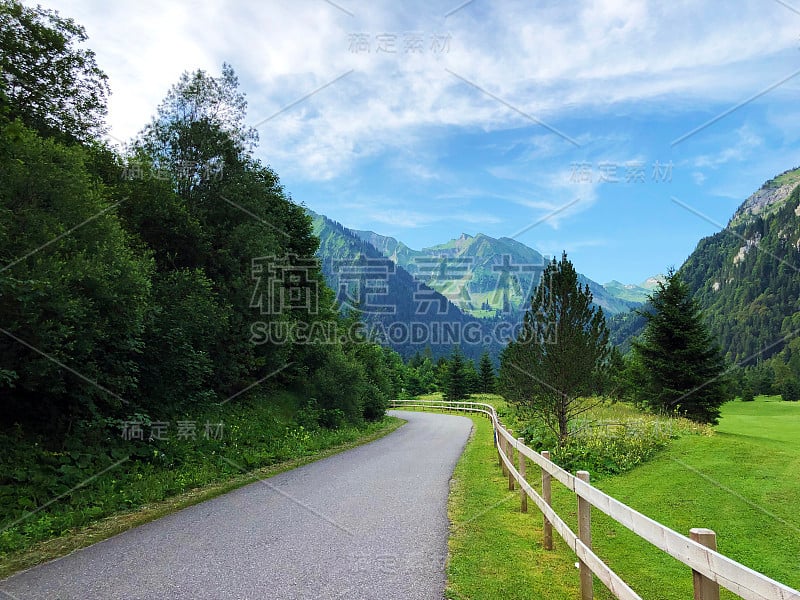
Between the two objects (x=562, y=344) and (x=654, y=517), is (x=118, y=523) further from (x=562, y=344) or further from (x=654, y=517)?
(x=562, y=344)

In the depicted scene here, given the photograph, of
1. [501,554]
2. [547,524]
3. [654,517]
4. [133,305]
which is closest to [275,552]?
[501,554]

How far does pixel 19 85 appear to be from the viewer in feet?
48.5

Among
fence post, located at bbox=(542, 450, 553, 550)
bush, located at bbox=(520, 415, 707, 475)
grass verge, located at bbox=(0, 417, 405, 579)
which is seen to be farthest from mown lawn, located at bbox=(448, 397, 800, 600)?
grass verge, located at bbox=(0, 417, 405, 579)

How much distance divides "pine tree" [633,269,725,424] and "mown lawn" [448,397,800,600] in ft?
39.2

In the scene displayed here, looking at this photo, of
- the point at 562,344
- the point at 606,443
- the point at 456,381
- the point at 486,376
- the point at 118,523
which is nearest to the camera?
the point at 118,523

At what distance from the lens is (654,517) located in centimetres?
742

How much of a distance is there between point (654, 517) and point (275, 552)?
5.62 meters

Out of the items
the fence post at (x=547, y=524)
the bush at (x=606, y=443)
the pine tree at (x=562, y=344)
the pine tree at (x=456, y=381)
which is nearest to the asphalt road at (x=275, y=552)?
the fence post at (x=547, y=524)

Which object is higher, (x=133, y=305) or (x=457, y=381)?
→ (x=133, y=305)

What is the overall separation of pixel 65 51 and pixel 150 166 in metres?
4.23

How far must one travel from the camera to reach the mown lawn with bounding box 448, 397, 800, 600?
524cm

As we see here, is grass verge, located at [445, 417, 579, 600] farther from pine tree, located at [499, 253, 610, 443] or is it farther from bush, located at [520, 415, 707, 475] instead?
pine tree, located at [499, 253, 610, 443]

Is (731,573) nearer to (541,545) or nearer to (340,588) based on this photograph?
(340,588)

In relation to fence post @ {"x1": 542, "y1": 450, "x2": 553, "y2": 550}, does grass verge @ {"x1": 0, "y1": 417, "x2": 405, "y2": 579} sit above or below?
below
